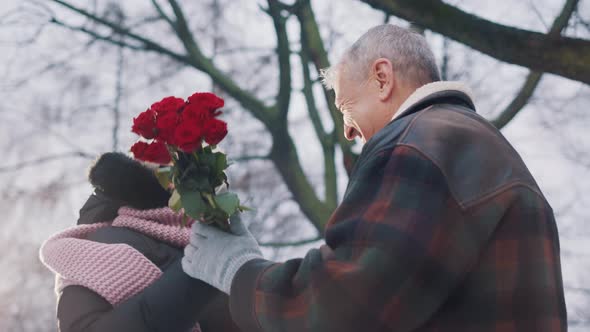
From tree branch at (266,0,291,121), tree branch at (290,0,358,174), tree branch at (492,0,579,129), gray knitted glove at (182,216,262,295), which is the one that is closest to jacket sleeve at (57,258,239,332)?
gray knitted glove at (182,216,262,295)

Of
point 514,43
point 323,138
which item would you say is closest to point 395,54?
point 514,43

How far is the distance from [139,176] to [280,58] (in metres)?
4.16

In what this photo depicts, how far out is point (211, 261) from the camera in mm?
2090

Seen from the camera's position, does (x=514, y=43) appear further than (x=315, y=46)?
No

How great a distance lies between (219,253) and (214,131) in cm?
35

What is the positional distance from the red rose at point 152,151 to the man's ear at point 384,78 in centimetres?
65

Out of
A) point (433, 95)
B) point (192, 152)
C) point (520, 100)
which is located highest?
point (433, 95)

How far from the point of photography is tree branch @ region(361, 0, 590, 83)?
4.11 meters

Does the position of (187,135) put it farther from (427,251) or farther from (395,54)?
(427,251)

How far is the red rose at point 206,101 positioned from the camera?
87.8 inches

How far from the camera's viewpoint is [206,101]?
224 centimetres

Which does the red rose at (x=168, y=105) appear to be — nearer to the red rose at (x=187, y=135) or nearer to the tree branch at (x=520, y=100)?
the red rose at (x=187, y=135)

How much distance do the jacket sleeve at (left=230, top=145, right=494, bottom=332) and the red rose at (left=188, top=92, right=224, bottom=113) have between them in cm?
61

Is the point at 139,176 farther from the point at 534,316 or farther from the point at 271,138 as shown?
the point at 271,138
